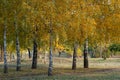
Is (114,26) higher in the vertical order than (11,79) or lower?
higher

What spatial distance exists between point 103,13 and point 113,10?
133cm

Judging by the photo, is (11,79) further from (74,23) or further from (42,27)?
(74,23)

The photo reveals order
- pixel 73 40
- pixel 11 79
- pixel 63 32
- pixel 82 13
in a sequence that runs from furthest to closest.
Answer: pixel 73 40, pixel 82 13, pixel 63 32, pixel 11 79

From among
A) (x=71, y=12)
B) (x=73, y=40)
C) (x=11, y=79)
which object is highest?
(x=71, y=12)

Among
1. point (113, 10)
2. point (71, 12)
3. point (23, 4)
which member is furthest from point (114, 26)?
point (23, 4)

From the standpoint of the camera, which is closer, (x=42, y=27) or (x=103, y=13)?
(x=42, y=27)

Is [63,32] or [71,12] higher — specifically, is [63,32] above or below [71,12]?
below

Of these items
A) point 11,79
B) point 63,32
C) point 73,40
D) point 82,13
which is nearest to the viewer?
point 11,79

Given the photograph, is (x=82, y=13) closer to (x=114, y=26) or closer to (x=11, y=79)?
(x=114, y=26)

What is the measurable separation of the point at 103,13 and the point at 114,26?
2.27 m

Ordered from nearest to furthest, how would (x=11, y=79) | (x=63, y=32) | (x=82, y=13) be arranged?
(x=11, y=79), (x=63, y=32), (x=82, y=13)

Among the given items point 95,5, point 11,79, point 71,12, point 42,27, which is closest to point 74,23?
point 71,12

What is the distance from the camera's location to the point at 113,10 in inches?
1692

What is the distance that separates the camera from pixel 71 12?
3684cm
